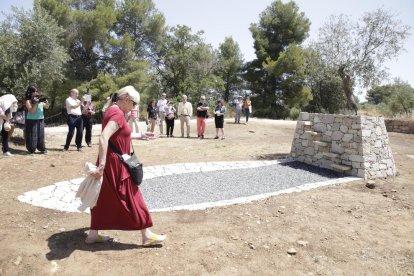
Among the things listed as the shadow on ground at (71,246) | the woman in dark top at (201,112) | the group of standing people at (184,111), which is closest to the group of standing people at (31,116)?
the group of standing people at (184,111)

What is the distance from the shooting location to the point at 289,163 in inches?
346

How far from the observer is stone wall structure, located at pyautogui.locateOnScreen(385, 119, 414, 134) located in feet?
54.2

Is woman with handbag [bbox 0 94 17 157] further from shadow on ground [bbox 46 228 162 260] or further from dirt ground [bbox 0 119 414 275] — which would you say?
shadow on ground [bbox 46 228 162 260]

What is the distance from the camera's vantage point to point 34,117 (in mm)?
8367

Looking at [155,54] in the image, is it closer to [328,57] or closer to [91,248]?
[328,57]

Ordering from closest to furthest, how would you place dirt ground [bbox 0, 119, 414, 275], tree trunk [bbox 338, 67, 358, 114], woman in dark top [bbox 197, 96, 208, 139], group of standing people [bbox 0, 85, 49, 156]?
dirt ground [bbox 0, 119, 414, 275]
group of standing people [bbox 0, 85, 49, 156]
woman in dark top [bbox 197, 96, 208, 139]
tree trunk [bbox 338, 67, 358, 114]

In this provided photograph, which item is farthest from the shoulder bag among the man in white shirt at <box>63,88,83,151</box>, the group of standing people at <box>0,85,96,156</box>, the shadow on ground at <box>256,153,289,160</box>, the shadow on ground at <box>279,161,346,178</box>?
the shadow on ground at <box>256,153,289,160</box>

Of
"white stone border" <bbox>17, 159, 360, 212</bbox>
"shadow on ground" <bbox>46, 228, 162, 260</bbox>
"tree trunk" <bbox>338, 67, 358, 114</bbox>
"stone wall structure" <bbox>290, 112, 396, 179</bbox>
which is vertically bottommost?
"shadow on ground" <bbox>46, 228, 162, 260</bbox>

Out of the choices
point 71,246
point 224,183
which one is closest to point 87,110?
point 224,183

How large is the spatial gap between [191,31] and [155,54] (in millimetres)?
3537

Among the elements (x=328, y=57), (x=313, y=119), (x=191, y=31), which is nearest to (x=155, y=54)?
(x=191, y=31)

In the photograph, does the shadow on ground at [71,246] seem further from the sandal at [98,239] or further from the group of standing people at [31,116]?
the group of standing people at [31,116]

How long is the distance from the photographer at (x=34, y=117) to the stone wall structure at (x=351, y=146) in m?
6.96

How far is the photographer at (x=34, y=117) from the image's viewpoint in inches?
320
